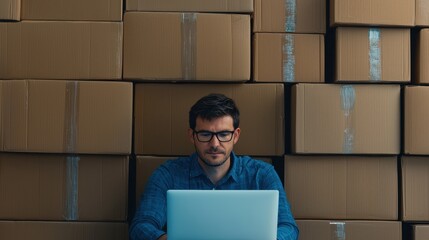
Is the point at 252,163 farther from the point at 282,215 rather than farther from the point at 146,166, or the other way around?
the point at 146,166

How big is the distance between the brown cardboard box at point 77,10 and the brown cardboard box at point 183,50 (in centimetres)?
9

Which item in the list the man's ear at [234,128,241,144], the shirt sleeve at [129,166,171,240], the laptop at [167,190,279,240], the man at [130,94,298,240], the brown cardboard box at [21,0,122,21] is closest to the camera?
the laptop at [167,190,279,240]

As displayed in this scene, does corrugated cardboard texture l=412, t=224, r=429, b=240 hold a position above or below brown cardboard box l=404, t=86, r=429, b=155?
below

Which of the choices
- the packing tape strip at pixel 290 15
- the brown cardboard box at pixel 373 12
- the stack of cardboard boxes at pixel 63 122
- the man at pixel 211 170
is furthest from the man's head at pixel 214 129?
the brown cardboard box at pixel 373 12

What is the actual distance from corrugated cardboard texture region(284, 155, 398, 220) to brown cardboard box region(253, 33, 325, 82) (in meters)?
0.30

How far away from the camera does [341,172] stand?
2.48 m

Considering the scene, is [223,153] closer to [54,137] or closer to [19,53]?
[54,137]

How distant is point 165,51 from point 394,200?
38.5 inches

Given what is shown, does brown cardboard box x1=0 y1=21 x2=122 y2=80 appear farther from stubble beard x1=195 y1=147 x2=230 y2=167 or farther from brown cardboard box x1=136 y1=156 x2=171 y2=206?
stubble beard x1=195 y1=147 x2=230 y2=167

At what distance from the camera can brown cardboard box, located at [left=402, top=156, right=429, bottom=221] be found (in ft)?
8.11

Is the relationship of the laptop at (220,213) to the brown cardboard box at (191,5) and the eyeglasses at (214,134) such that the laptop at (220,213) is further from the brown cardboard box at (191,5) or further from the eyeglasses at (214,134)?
the brown cardboard box at (191,5)

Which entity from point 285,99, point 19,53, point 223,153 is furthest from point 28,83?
point 285,99

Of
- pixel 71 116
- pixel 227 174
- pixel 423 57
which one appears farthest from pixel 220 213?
pixel 423 57

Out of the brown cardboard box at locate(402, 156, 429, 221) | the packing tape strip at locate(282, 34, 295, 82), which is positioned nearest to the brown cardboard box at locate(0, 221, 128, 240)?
the packing tape strip at locate(282, 34, 295, 82)
